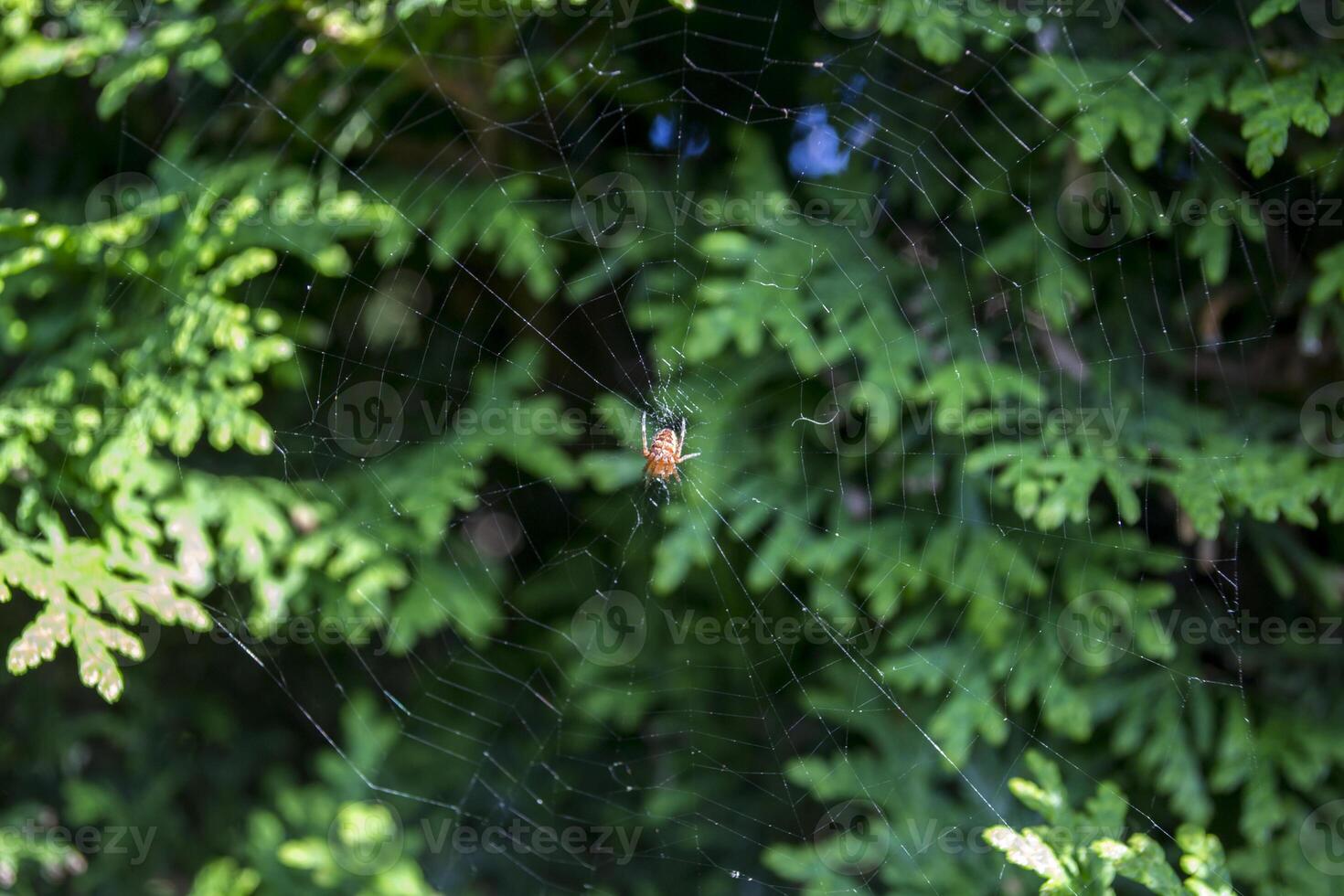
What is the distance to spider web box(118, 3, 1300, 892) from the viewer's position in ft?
7.80

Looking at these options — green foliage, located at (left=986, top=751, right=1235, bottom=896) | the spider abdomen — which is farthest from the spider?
green foliage, located at (left=986, top=751, right=1235, bottom=896)

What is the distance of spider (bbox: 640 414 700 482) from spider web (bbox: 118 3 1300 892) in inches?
1.6

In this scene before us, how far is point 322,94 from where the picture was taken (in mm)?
2695

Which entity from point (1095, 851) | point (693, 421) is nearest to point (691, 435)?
point (693, 421)

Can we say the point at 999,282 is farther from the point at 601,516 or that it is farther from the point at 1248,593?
the point at 601,516

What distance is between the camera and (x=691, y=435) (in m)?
2.97

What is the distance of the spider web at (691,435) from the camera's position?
238cm

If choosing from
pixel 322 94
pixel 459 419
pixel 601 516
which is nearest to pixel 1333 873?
pixel 601 516

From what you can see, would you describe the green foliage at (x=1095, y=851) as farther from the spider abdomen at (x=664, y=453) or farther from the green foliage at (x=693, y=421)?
the spider abdomen at (x=664, y=453)

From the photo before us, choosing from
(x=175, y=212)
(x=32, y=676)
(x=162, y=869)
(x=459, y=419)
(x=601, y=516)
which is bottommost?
(x=162, y=869)

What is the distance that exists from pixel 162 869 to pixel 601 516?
6.09 feet

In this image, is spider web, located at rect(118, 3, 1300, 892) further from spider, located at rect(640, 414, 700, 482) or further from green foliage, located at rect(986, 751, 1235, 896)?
green foliage, located at rect(986, 751, 1235, 896)

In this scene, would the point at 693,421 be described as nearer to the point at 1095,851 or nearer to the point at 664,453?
the point at 664,453

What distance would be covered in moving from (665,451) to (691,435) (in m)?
0.11
